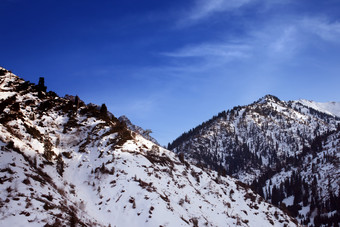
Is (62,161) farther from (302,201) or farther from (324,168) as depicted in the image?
(324,168)

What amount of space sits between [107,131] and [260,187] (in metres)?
179

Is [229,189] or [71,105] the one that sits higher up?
[71,105]

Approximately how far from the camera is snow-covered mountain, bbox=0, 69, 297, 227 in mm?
25059

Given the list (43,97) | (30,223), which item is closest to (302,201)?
(43,97)

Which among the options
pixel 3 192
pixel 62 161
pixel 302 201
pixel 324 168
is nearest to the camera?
pixel 3 192

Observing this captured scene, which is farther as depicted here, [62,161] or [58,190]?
[62,161]

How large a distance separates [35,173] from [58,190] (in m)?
3.37

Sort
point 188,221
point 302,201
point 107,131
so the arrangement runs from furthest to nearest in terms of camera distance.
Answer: point 302,201
point 107,131
point 188,221

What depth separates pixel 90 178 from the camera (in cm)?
3800

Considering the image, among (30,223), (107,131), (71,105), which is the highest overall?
(71,105)

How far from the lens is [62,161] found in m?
38.4

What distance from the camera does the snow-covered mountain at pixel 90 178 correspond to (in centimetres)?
2506

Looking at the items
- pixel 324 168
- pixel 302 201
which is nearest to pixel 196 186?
pixel 302 201

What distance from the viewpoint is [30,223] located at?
19.2 meters
